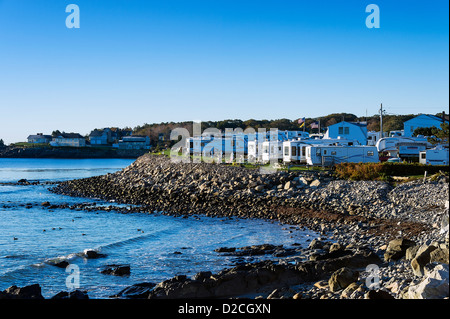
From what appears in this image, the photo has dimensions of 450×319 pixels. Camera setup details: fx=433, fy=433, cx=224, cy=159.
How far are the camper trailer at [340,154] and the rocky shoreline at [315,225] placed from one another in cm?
353

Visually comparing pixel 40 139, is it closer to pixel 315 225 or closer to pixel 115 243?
pixel 115 243

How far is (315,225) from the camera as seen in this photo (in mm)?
20312

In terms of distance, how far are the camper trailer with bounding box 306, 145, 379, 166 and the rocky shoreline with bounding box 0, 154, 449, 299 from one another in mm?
3529

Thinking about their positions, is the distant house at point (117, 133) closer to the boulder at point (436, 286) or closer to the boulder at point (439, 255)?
the boulder at point (439, 255)

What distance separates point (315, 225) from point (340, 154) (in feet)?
45.2

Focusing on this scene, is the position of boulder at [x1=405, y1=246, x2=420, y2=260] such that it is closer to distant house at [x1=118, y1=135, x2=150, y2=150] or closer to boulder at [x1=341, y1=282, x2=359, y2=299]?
boulder at [x1=341, y1=282, x2=359, y2=299]

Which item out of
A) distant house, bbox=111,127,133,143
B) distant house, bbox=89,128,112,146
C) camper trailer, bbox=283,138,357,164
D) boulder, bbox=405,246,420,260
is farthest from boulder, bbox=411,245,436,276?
distant house, bbox=111,127,133,143

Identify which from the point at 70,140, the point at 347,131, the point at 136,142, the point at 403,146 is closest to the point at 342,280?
the point at 403,146

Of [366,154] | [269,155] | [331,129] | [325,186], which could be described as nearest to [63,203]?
[269,155]

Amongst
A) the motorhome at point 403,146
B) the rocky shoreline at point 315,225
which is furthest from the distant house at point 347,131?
the rocky shoreline at point 315,225

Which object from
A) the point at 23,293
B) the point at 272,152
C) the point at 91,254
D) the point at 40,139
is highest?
the point at 40,139

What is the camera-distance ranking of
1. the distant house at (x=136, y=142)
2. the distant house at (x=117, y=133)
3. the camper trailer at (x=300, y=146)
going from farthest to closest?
the distant house at (x=117, y=133) < the distant house at (x=136, y=142) < the camper trailer at (x=300, y=146)

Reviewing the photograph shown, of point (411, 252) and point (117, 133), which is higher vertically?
point (117, 133)

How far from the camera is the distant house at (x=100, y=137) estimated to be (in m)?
143
